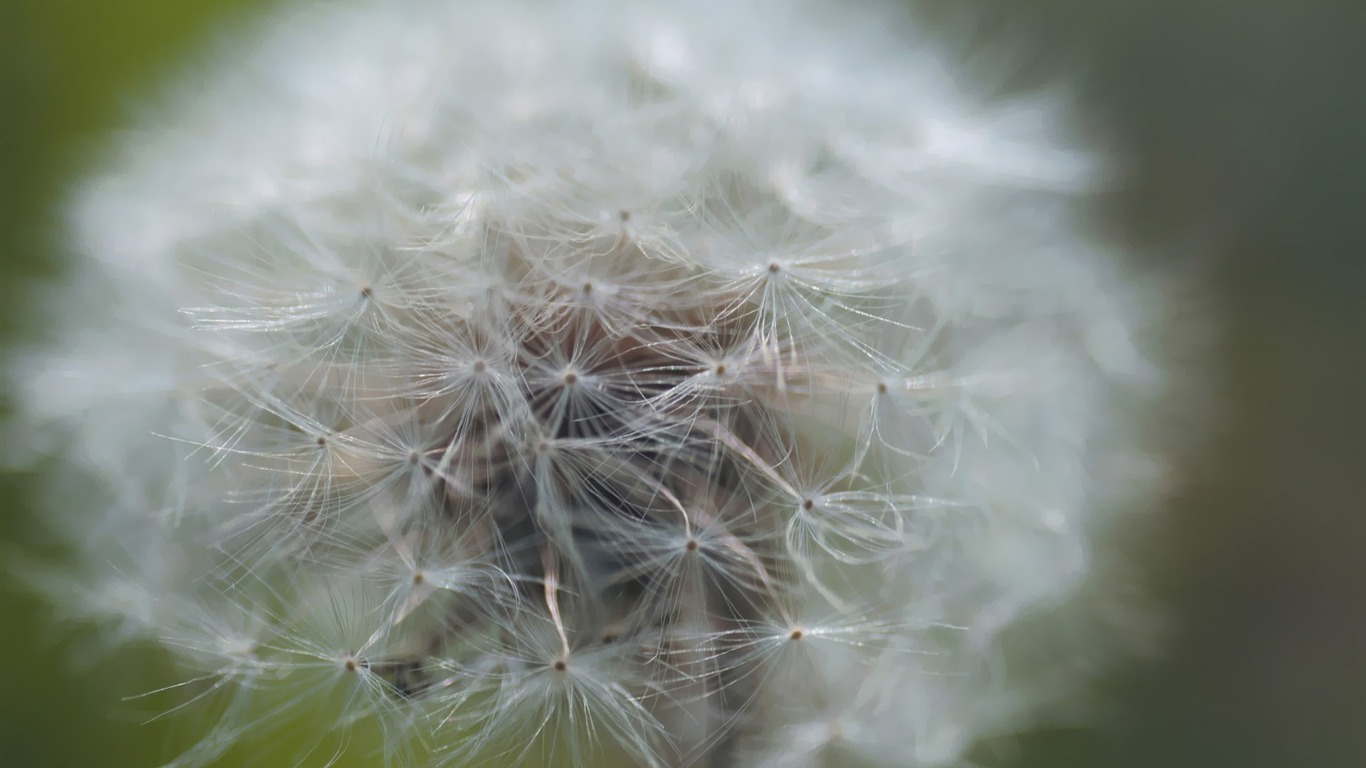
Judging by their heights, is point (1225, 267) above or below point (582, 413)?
above

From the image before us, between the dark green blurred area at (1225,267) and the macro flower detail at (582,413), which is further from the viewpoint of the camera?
the dark green blurred area at (1225,267)

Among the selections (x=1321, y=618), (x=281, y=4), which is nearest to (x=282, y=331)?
(x=281, y=4)

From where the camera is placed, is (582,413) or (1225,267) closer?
(582,413)

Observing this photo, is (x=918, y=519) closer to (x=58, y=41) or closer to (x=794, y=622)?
(x=794, y=622)

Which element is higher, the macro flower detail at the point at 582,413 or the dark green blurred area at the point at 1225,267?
the dark green blurred area at the point at 1225,267
